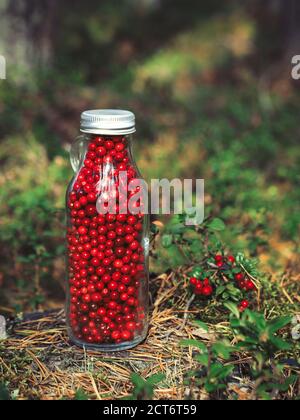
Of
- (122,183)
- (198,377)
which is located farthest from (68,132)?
(198,377)

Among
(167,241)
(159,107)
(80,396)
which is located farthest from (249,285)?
(159,107)

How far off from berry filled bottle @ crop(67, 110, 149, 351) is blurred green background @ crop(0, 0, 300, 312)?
0.72 metres

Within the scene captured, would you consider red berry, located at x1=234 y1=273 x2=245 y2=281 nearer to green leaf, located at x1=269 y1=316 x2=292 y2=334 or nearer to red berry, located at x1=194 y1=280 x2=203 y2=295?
red berry, located at x1=194 y1=280 x2=203 y2=295

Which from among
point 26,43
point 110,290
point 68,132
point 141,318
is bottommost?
point 141,318

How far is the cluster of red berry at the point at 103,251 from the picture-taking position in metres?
2.24

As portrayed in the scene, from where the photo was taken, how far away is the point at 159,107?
663cm

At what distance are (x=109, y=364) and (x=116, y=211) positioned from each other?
66 centimetres

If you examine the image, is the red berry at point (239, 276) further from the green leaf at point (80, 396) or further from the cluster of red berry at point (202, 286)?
the green leaf at point (80, 396)

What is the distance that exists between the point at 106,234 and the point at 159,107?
462cm

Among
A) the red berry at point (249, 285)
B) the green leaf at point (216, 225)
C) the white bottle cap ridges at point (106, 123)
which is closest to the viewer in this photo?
the white bottle cap ridges at point (106, 123)

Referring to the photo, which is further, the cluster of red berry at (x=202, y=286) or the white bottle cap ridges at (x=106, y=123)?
the cluster of red berry at (x=202, y=286)

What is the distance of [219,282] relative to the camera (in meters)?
2.53

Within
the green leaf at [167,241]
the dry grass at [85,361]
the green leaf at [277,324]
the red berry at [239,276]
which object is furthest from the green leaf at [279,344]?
the green leaf at [167,241]

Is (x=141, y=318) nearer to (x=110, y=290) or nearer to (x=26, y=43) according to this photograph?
(x=110, y=290)
